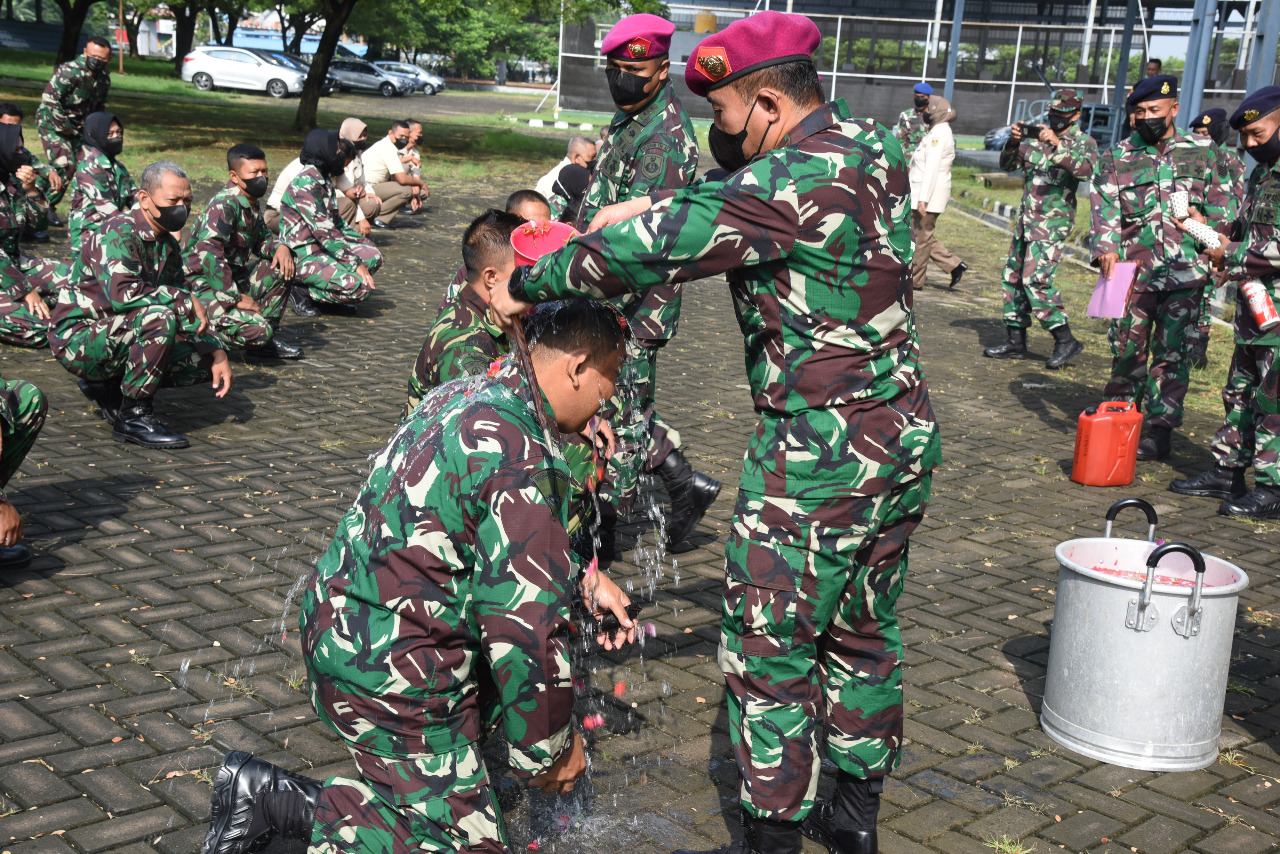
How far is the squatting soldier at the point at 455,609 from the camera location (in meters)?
2.48

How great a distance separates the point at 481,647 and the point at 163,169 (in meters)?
5.82

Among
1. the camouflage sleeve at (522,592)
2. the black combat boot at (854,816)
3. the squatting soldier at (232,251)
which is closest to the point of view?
the camouflage sleeve at (522,592)

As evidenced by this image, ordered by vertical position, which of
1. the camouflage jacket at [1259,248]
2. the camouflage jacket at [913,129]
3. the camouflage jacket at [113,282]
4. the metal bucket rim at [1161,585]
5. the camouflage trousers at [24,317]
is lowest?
the camouflage trousers at [24,317]

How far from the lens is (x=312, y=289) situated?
10805 millimetres

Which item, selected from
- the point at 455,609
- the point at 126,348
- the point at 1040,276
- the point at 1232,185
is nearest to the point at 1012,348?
the point at 1040,276

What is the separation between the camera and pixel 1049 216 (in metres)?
10.7

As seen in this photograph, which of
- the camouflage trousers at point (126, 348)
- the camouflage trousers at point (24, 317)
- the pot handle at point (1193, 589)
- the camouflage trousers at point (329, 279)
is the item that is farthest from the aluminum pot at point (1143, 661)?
the camouflage trousers at point (329, 279)

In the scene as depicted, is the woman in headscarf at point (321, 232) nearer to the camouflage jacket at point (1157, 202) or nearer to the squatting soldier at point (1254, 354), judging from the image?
the camouflage jacket at point (1157, 202)

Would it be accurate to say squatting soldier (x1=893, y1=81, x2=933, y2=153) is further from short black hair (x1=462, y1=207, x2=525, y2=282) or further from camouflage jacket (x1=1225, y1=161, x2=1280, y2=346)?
short black hair (x1=462, y1=207, x2=525, y2=282)

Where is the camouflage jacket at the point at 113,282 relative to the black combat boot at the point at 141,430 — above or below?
above

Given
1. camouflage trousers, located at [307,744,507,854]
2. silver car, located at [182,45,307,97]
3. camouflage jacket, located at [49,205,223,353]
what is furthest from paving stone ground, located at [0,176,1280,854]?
silver car, located at [182,45,307,97]

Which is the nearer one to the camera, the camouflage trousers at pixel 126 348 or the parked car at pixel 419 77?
the camouflage trousers at pixel 126 348

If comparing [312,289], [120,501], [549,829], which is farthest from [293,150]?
[549,829]

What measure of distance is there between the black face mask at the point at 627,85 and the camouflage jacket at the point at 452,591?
10.1 ft
